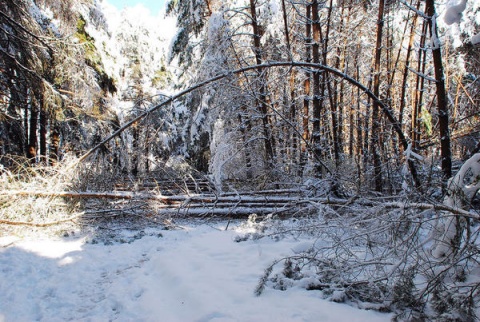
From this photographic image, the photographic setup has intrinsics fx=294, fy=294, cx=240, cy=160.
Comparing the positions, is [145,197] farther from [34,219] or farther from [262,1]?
[262,1]

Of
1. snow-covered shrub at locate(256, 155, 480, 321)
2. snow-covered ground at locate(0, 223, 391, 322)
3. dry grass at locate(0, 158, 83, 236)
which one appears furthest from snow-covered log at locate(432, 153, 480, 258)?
dry grass at locate(0, 158, 83, 236)

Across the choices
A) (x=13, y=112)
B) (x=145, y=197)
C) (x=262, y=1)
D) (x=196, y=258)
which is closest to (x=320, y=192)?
(x=196, y=258)

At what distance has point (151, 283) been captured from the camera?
3689 mm

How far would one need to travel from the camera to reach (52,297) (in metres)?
3.32

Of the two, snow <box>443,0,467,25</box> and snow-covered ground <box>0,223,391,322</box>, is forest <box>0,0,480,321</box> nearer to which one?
snow <box>443,0,467,25</box>

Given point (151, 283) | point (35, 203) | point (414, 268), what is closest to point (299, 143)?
point (151, 283)

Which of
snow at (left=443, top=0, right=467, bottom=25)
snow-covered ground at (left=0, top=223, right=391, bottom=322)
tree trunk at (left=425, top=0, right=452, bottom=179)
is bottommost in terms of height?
snow-covered ground at (left=0, top=223, right=391, bottom=322)

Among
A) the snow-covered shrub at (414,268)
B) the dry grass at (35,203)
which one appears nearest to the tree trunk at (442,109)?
the snow-covered shrub at (414,268)

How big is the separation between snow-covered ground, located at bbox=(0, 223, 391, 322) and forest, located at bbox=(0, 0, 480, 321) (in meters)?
0.27

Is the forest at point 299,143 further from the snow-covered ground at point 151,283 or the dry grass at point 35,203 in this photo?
the snow-covered ground at point 151,283

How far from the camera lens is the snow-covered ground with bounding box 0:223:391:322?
268 cm

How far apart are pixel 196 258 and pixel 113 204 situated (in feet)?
10.1

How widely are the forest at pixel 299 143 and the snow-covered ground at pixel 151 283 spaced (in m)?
0.27

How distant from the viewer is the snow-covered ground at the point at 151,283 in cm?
268
